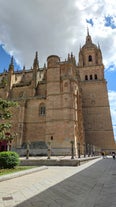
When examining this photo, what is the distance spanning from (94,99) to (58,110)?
14.7 metres

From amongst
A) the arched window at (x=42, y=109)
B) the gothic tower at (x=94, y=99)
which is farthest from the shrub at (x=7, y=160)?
the gothic tower at (x=94, y=99)

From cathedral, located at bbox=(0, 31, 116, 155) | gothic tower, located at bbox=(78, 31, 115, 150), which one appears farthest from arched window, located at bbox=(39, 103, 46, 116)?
gothic tower, located at bbox=(78, 31, 115, 150)

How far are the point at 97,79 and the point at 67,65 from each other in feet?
43.7

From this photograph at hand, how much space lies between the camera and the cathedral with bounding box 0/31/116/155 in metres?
26.9

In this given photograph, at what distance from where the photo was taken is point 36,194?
14.8 feet

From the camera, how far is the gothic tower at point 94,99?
3628cm

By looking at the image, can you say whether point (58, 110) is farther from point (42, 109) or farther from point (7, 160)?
point (7, 160)

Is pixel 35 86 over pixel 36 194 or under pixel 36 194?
over

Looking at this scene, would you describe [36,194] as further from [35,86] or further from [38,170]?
[35,86]

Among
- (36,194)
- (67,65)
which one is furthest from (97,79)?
(36,194)

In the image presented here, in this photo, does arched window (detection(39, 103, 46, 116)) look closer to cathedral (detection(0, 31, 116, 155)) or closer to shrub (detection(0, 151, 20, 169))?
cathedral (detection(0, 31, 116, 155))

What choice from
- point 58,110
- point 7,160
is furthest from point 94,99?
point 7,160

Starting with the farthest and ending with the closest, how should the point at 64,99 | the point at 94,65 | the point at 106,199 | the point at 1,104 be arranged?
the point at 94,65 → the point at 64,99 → the point at 1,104 → the point at 106,199

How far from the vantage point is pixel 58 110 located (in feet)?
93.4
